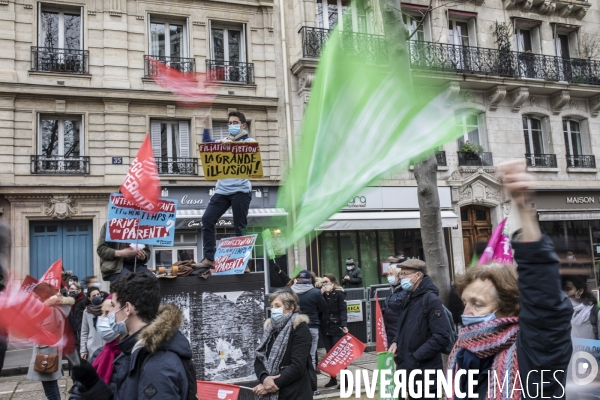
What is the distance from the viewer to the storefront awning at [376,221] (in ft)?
56.7

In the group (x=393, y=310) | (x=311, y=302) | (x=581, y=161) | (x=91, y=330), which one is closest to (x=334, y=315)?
(x=311, y=302)

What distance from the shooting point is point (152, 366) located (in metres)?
2.86

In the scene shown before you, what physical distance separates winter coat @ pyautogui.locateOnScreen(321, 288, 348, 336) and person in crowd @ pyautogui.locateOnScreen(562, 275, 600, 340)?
5054 millimetres

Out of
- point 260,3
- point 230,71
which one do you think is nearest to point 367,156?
point 230,71

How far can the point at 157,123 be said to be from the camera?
17.0m

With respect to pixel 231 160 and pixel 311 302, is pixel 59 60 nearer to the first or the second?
pixel 311 302

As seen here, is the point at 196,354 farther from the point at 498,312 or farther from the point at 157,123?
the point at 157,123

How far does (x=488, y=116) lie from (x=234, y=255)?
17.2m

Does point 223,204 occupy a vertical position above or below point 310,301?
above

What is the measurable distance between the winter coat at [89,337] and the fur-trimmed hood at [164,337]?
4.44 m

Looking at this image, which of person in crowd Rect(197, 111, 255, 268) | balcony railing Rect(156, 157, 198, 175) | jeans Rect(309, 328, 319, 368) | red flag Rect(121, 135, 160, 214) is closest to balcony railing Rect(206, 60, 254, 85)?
balcony railing Rect(156, 157, 198, 175)

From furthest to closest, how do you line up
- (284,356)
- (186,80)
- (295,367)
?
(186,80)
(284,356)
(295,367)

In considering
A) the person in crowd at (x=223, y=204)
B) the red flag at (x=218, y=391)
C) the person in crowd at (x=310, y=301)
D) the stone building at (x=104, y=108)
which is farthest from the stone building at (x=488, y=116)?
the red flag at (x=218, y=391)

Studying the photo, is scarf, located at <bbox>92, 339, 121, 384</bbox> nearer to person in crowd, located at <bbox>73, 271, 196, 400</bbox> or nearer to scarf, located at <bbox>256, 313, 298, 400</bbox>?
person in crowd, located at <bbox>73, 271, 196, 400</bbox>
